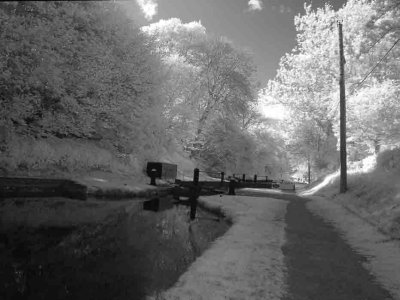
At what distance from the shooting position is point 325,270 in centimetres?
643

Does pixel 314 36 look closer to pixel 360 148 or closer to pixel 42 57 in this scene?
pixel 360 148

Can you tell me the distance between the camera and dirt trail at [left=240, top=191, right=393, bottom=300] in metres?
5.32

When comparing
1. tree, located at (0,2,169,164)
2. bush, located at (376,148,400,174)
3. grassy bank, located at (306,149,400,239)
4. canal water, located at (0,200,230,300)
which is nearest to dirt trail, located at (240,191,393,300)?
grassy bank, located at (306,149,400,239)

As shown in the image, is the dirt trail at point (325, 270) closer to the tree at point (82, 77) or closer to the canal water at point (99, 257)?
the canal water at point (99, 257)

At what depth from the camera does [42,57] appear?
11578 millimetres

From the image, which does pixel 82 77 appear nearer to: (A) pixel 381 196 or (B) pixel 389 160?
(A) pixel 381 196

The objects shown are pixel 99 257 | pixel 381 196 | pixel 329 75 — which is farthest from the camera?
pixel 329 75

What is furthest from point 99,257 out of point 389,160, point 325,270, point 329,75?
point 329,75

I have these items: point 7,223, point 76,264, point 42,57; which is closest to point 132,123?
point 42,57

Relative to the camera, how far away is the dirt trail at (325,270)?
5324 mm

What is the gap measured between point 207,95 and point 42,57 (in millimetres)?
31453

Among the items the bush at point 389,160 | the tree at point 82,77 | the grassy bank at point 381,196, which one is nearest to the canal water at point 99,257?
the tree at point 82,77

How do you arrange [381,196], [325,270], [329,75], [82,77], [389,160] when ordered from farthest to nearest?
[329,75] → [389,160] → [82,77] → [381,196] → [325,270]

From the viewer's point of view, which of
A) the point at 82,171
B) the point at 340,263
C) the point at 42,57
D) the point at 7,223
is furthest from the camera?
the point at 82,171
